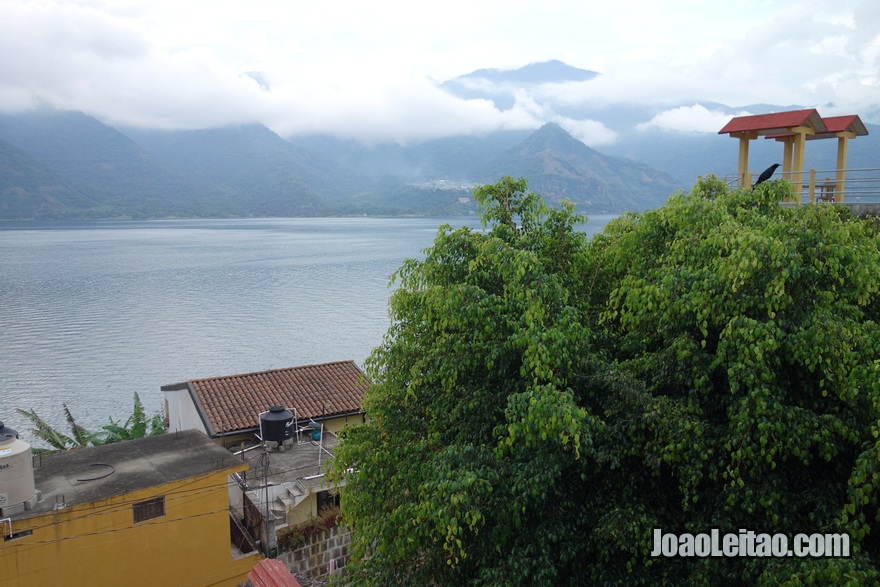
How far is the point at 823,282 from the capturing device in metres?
6.90

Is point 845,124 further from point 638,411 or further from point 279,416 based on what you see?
point 279,416

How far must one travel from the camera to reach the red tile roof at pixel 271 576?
10938 millimetres

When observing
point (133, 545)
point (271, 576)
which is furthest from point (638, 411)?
point (133, 545)

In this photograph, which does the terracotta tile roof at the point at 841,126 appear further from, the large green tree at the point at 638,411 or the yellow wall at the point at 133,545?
the yellow wall at the point at 133,545

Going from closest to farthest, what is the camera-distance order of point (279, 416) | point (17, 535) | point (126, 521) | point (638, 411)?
1. point (638, 411)
2. point (17, 535)
3. point (126, 521)
4. point (279, 416)

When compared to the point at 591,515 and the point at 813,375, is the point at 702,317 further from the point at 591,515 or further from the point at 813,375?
the point at 591,515

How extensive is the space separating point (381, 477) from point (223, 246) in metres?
135

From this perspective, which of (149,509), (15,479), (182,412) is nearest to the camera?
(15,479)

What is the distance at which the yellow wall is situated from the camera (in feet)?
38.9

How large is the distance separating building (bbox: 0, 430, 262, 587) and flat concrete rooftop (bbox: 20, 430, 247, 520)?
0.07 feet

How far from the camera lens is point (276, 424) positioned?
58.2 feet

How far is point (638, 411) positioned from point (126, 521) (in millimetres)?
10402

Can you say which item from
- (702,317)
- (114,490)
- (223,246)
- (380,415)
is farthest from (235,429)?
(223,246)

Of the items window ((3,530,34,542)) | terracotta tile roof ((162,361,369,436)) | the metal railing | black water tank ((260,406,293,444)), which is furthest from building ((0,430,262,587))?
the metal railing
